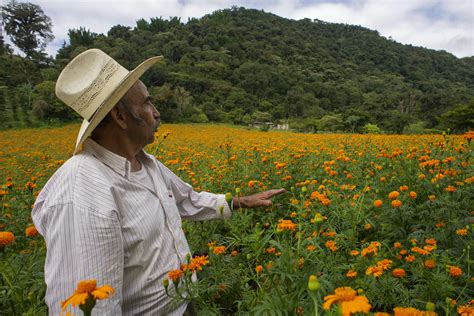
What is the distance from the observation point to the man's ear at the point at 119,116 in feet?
4.02

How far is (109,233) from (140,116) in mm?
538

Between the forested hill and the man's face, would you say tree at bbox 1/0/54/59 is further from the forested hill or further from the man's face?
the man's face

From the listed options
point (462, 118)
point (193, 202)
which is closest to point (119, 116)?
point (193, 202)

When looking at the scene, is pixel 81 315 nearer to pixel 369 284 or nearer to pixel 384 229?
pixel 369 284

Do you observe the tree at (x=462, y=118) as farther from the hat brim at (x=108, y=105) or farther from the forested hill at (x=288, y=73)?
the hat brim at (x=108, y=105)

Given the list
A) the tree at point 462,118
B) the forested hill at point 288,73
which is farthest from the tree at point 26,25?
the tree at point 462,118

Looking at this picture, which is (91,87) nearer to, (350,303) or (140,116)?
(140,116)

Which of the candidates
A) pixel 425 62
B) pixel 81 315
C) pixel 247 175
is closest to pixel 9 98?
pixel 247 175

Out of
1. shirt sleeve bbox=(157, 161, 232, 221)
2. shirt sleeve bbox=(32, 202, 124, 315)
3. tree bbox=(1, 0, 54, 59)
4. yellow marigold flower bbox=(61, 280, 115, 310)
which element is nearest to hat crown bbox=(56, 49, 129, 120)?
shirt sleeve bbox=(32, 202, 124, 315)

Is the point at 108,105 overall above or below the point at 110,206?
above

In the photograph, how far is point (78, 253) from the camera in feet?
2.90

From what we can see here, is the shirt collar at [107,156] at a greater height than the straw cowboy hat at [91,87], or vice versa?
the straw cowboy hat at [91,87]

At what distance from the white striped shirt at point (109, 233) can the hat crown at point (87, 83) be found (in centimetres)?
16

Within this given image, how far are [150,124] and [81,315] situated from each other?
2.50ft
